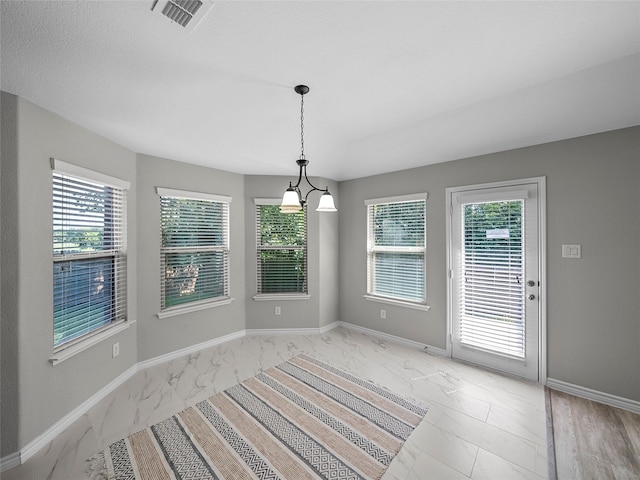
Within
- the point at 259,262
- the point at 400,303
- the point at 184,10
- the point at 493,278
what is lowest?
the point at 400,303

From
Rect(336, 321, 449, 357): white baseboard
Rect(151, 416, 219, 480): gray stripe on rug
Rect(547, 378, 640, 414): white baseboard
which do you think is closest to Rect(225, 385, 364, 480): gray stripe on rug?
Rect(151, 416, 219, 480): gray stripe on rug

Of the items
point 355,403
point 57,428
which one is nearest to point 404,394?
point 355,403

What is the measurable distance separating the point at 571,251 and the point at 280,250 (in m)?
3.42

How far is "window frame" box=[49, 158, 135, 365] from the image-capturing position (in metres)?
2.14

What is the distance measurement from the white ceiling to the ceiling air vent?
0.16ft

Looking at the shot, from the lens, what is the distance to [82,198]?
2400 mm

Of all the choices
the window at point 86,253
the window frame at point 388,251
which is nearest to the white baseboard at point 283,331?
the window frame at point 388,251

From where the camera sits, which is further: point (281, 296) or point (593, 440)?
point (281, 296)

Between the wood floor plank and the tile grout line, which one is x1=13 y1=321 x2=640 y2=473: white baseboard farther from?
the tile grout line

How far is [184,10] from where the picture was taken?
4.75 feet

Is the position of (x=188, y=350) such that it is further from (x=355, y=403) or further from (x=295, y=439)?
(x=355, y=403)

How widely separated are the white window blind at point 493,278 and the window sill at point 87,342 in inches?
151

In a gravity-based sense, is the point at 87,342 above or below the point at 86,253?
below

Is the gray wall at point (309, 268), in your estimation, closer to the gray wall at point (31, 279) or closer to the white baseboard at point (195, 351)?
the white baseboard at point (195, 351)
